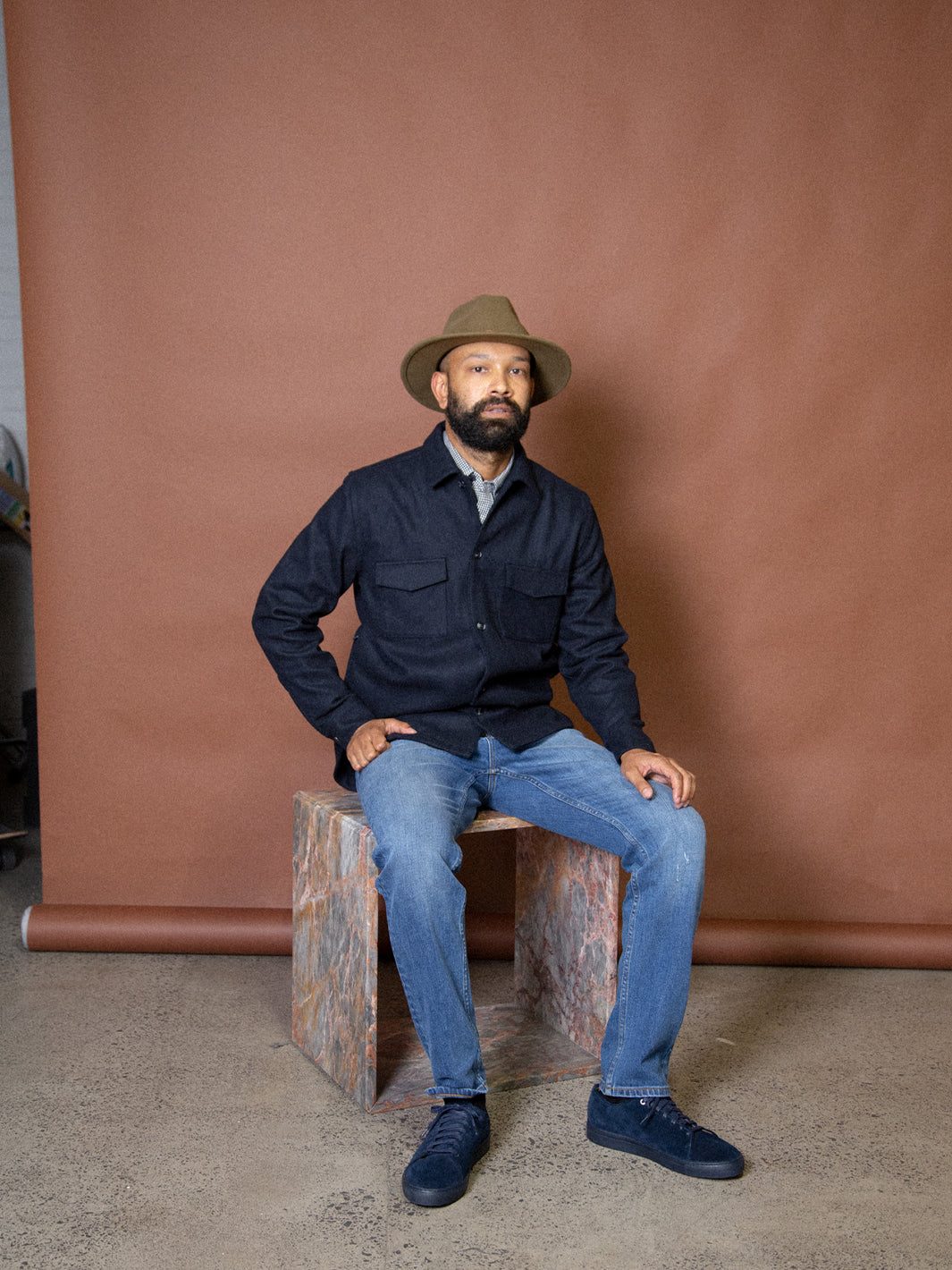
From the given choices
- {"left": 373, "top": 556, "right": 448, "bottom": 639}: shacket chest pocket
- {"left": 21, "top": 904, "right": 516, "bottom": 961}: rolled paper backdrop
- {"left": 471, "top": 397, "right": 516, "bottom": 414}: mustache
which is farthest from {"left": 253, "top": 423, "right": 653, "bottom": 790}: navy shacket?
{"left": 21, "top": 904, "right": 516, "bottom": 961}: rolled paper backdrop

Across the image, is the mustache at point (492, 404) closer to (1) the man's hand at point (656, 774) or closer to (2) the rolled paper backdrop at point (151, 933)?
(1) the man's hand at point (656, 774)

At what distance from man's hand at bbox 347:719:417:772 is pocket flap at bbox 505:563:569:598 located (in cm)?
39

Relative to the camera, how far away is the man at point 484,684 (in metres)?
1.96

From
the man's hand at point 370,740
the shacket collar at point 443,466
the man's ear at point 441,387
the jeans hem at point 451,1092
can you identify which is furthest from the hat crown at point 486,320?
the jeans hem at point 451,1092

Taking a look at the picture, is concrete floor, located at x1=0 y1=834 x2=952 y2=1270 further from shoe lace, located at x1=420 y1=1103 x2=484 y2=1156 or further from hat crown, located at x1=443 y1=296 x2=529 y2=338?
hat crown, located at x1=443 y1=296 x2=529 y2=338

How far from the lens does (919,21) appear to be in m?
2.92

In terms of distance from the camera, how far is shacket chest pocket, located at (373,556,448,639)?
2320mm

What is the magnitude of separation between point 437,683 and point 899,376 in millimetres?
1617

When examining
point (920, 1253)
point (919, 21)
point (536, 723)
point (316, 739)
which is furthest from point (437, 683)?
point (919, 21)

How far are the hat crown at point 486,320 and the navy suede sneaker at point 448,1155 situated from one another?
1.49 meters

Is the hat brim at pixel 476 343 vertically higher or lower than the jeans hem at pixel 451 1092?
higher

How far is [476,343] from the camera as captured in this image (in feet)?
7.78

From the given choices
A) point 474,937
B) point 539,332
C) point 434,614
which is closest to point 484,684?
point 434,614

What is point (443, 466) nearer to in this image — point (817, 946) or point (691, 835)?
point (691, 835)
